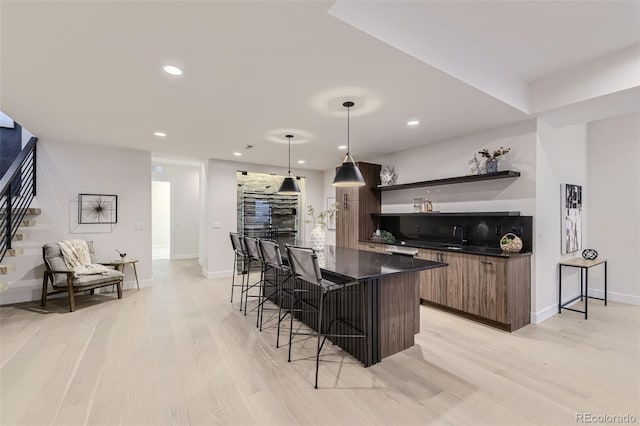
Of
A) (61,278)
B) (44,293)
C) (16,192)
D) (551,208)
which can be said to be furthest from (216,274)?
(551,208)

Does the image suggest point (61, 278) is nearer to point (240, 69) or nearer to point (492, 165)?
point (240, 69)

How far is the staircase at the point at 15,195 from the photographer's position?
3668 mm

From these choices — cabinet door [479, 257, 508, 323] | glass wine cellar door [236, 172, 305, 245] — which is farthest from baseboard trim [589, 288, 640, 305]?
glass wine cellar door [236, 172, 305, 245]

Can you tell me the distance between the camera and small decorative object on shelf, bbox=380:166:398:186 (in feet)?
Result: 17.0

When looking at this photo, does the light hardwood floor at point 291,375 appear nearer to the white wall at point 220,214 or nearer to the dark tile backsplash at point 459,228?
the dark tile backsplash at point 459,228

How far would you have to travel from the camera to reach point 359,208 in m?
5.21

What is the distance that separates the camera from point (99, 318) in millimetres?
3574

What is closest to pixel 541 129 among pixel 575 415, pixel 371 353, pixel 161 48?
pixel 575 415

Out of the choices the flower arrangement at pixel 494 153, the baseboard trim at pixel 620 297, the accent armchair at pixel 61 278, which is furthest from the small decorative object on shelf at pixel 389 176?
the accent armchair at pixel 61 278

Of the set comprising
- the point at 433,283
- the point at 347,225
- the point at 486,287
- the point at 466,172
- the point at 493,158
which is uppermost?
the point at 493,158

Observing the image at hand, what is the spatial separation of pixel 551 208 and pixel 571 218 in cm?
75

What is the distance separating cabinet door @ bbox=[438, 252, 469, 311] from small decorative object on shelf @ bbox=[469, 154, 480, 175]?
3.98 ft

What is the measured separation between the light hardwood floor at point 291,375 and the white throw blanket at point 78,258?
677mm

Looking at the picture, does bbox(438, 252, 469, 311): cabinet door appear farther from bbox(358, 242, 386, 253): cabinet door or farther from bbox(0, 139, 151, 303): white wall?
bbox(0, 139, 151, 303): white wall
